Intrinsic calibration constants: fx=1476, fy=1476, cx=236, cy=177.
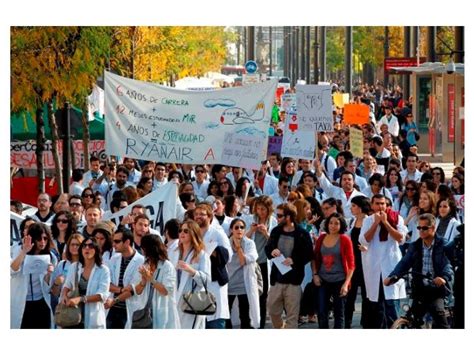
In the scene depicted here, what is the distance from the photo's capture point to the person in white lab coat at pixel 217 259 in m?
12.7

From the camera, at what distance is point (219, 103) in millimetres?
18266

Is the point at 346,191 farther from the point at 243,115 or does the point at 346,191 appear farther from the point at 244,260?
the point at 244,260

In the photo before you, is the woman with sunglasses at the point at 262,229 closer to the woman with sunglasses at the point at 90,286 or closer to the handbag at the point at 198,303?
the handbag at the point at 198,303

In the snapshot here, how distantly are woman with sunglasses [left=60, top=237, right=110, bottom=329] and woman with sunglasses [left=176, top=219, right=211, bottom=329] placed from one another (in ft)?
2.73

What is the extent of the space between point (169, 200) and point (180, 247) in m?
2.39

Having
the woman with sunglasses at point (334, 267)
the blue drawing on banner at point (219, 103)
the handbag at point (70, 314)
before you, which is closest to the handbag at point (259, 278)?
the woman with sunglasses at point (334, 267)

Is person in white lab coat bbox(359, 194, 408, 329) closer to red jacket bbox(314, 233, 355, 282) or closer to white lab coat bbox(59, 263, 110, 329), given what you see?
red jacket bbox(314, 233, 355, 282)

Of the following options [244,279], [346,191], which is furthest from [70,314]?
[346,191]

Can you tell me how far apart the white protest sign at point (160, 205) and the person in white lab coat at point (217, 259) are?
1.49m

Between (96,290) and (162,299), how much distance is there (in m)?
0.56

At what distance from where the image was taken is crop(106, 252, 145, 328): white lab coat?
38.3 ft

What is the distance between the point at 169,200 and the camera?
14.6 m

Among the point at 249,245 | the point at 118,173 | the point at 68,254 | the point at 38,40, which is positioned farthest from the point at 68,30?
the point at 68,254

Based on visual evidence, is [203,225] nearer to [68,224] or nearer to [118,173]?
[68,224]
